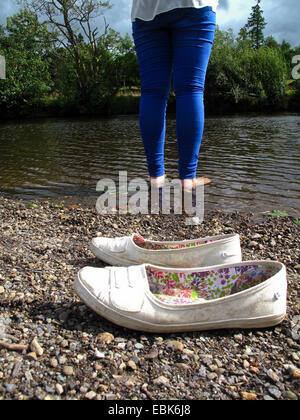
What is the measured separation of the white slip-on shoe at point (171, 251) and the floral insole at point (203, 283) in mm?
159

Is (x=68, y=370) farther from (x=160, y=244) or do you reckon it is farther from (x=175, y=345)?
(x=160, y=244)

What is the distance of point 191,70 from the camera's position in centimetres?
284

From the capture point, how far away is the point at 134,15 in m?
2.82

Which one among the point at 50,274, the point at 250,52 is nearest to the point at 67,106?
the point at 250,52

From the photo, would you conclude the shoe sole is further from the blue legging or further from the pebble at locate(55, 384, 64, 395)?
the blue legging

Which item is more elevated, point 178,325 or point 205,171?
point 205,171

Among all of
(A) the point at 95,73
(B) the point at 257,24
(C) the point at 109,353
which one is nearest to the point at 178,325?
(C) the point at 109,353

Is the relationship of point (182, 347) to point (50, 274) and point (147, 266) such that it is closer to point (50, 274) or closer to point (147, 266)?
point (147, 266)

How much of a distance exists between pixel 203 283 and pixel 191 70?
1.94m

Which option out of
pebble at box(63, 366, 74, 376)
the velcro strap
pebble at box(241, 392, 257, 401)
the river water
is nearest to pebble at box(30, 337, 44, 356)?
pebble at box(63, 366, 74, 376)

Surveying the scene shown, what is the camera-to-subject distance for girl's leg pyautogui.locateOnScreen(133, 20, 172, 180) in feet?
9.37

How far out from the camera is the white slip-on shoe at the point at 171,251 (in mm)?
1912

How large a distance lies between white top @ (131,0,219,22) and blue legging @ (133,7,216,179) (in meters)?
0.05
